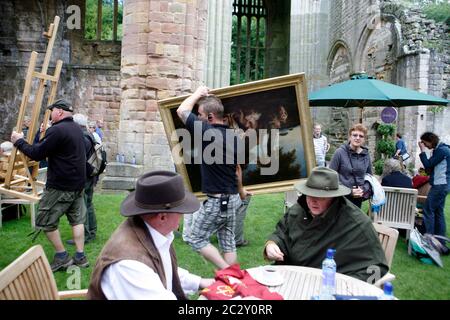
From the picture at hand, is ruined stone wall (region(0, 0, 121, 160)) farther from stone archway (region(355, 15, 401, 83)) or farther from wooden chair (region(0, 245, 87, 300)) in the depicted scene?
wooden chair (region(0, 245, 87, 300))

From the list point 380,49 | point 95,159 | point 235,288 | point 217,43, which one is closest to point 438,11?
point 380,49

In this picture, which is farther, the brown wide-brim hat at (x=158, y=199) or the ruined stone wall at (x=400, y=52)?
the ruined stone wall at (x=400, y=52)

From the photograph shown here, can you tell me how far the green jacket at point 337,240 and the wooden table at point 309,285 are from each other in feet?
0.87

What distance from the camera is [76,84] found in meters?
17.7

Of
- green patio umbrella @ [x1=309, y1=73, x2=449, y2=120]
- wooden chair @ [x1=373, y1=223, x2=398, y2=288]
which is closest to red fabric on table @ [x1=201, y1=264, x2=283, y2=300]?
wooden chair @ [x1=373, y1=223, x2=398, y2=288]

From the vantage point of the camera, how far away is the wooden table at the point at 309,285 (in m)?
2.42

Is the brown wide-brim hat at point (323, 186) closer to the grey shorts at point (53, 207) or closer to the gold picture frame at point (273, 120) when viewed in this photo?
the gold picture frame at point (273, 120)

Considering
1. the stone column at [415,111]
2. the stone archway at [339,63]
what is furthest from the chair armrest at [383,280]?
the stone archway at [339,63]

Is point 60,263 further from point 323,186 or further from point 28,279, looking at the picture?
point 323,186

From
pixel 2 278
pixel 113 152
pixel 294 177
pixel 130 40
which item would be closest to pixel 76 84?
pixel 113 152

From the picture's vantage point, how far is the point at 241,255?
18.3ft

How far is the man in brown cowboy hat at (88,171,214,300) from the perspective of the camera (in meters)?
1.89

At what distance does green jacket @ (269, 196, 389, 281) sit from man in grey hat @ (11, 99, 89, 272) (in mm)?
2572
